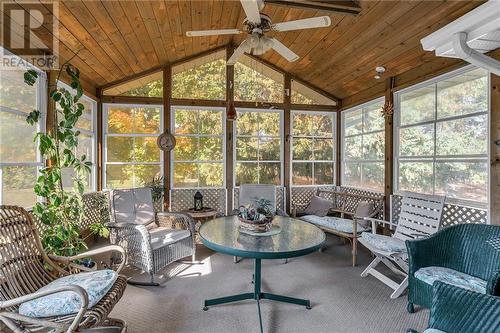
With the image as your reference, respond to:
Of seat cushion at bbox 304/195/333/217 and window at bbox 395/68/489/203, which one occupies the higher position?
window at bbox 395/68/489/203

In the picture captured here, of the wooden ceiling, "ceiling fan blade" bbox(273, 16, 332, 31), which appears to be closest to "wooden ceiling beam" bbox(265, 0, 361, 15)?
the wooden ceiling

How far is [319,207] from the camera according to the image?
16.1ft

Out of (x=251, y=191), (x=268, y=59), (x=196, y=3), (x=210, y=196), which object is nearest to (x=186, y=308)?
(x=251, y=191)

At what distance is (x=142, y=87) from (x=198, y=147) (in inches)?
57.3

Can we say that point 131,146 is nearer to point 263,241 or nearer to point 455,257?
point 263,241

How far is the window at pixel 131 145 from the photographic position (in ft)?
16.2

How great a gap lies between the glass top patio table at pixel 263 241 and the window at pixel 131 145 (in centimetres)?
266

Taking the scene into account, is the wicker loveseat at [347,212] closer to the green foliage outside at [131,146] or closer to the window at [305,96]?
the window at [305,96]

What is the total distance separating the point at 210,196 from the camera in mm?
5238

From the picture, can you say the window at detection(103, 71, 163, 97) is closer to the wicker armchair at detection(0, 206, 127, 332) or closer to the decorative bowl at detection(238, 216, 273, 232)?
the wicker armchair at detection(0, 206, 127, 332)

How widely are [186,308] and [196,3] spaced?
338 centimetres

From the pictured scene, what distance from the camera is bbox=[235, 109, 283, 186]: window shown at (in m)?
5.39

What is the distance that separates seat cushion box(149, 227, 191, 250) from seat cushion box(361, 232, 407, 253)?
2.12 metres

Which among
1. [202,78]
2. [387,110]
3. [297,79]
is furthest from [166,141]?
[387,110]
